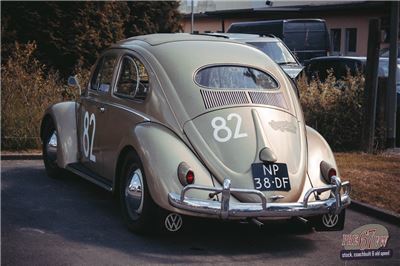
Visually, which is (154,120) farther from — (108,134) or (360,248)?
(360,248)

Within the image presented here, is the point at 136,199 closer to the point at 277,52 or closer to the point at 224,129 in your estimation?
the point at 224,129

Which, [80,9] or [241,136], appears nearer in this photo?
[241,136]

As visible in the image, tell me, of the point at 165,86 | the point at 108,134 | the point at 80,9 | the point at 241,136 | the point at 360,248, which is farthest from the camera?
the point at 80,9

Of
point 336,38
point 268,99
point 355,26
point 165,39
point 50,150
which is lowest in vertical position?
point 50,150

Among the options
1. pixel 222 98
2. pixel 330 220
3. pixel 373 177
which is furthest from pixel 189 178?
pixel 373 177

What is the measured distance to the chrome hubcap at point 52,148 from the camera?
8.20m

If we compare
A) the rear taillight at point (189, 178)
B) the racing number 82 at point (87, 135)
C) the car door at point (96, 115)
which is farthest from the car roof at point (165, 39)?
the rear taillight at point (189, 178)

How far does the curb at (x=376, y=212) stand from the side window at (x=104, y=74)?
3124 mm

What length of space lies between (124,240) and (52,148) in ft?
9.22

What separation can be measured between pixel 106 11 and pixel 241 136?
34.3 feet

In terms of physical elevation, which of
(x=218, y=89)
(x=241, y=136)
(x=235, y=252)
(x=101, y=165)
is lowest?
(x=235, y=252)

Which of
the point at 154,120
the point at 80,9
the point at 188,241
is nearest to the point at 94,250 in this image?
the point at 188,241

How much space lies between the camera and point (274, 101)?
6340 millimetres

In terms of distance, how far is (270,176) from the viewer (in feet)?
18.6
